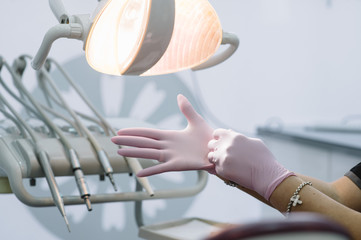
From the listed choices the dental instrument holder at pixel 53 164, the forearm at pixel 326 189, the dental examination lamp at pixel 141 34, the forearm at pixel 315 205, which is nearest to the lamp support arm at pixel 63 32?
the dental examination lamp at pixel 141 34

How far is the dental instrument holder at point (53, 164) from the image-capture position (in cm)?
99

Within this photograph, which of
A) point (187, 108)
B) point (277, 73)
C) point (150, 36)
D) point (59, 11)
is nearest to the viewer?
point (150, 36)

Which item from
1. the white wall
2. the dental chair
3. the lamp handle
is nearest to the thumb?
the lamp handle

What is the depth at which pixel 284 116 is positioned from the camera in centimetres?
→ 267

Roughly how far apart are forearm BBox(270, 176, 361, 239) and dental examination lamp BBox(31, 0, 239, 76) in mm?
282

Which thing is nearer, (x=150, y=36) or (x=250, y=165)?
(x=150, y=36)

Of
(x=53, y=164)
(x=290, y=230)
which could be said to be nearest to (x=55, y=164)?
(x=53, y=164)

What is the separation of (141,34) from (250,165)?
36cm

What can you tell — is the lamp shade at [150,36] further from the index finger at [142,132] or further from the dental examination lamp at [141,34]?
the index finger at [142,132]

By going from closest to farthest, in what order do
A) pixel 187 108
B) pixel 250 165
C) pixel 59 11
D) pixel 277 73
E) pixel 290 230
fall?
pixel 290 230 → pixel 59 11 → pixel 250 165 → pixel 187 108 → pixel 277 73

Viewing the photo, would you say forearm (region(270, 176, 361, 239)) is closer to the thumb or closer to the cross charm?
the cross charm

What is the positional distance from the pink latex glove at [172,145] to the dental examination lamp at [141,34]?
0.52 feet

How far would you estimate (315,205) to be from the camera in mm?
876

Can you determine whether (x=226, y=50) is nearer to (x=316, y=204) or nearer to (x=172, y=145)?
(x=172, y=145)
